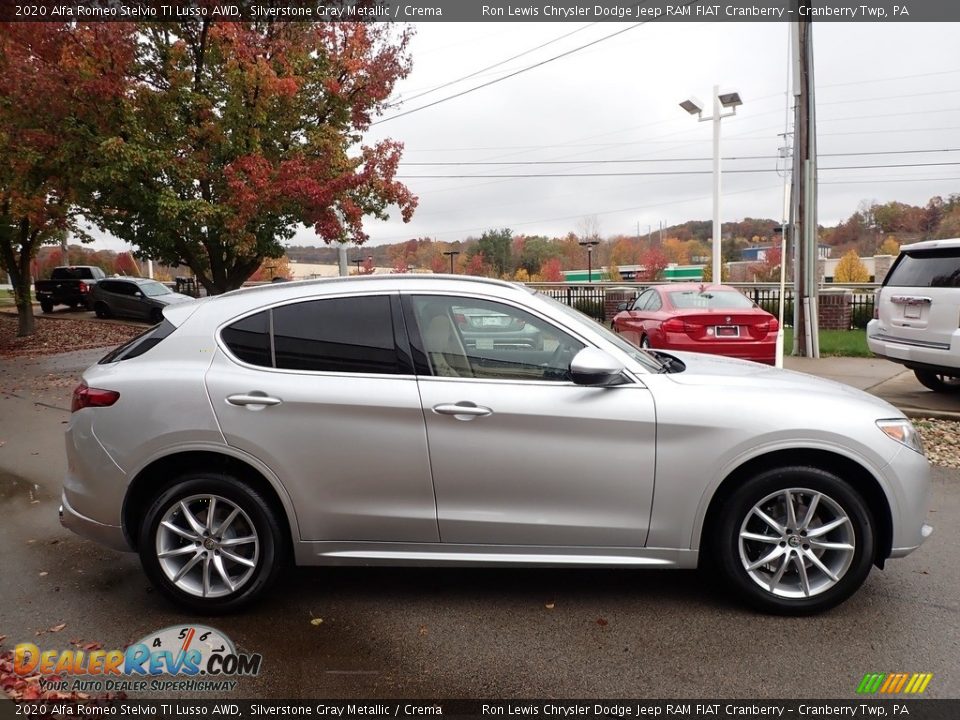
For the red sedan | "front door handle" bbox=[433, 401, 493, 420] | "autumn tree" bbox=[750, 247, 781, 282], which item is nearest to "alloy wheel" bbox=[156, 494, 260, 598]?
"front door handle" bbox=[433, 401, 493, 420]

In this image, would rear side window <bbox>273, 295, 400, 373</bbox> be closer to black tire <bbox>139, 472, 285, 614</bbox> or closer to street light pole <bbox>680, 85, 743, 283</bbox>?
black tire <bbox>139, 472, 285, 614</bbox>

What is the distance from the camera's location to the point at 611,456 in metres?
3.35

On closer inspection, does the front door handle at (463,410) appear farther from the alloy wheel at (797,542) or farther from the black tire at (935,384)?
the black tire at (935,384)

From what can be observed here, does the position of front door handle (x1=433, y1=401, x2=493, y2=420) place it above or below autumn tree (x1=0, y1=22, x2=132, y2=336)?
below

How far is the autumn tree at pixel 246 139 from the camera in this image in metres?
11.3

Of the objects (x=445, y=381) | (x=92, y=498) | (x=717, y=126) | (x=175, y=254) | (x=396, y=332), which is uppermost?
(x=717, y=126)

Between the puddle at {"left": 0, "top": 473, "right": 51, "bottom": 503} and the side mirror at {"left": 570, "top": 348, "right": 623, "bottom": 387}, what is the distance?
15.0 ft

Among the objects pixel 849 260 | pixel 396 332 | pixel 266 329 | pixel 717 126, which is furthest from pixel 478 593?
pixel 849 260

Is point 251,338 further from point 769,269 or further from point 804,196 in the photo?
point 769,269

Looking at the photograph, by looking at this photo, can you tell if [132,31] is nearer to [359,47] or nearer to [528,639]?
[359,47]

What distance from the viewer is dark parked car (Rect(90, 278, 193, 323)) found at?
23.0 metres

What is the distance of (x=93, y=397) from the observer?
3561 millimetres

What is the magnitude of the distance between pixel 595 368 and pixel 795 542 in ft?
4.30

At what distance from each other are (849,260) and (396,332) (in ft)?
217
